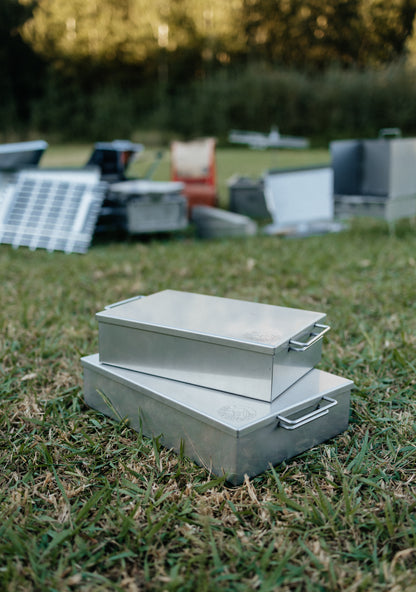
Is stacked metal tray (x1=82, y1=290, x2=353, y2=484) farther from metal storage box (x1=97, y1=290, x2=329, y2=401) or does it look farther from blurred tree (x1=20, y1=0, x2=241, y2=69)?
blurred tree (x1=20, y1=0, x2=241, y2=69)

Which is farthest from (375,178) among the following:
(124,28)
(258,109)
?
(124,28)

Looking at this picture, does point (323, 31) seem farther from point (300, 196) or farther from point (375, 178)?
point (300, 196)

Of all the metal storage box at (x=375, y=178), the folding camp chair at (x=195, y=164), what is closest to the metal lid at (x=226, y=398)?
the metal storage box at (x=375, y=178)

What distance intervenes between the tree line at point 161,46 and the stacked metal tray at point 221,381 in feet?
47.5

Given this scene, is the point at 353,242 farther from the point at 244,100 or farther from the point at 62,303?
the point at 244,100

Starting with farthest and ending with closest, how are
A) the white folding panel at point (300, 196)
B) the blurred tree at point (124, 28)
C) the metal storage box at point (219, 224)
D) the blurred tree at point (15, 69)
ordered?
the blurred tree at point (124, 28)
the blurred tree at point (15, 69)
the metal storage box at point (219, 224)
the white folding panel at point (300, 196)

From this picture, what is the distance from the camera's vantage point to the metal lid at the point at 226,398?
1243mm

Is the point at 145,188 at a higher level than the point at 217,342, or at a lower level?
higher

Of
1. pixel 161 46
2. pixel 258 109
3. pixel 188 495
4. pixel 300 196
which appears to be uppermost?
pixel 161 46

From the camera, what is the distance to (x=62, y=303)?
2695 millimetres

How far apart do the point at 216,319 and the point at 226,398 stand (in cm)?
22

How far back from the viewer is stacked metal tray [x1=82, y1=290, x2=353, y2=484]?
1270 millimetres

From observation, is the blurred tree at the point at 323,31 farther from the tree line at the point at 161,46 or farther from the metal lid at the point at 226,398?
the metal lid at the point at 226,398

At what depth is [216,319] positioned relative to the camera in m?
1.45
